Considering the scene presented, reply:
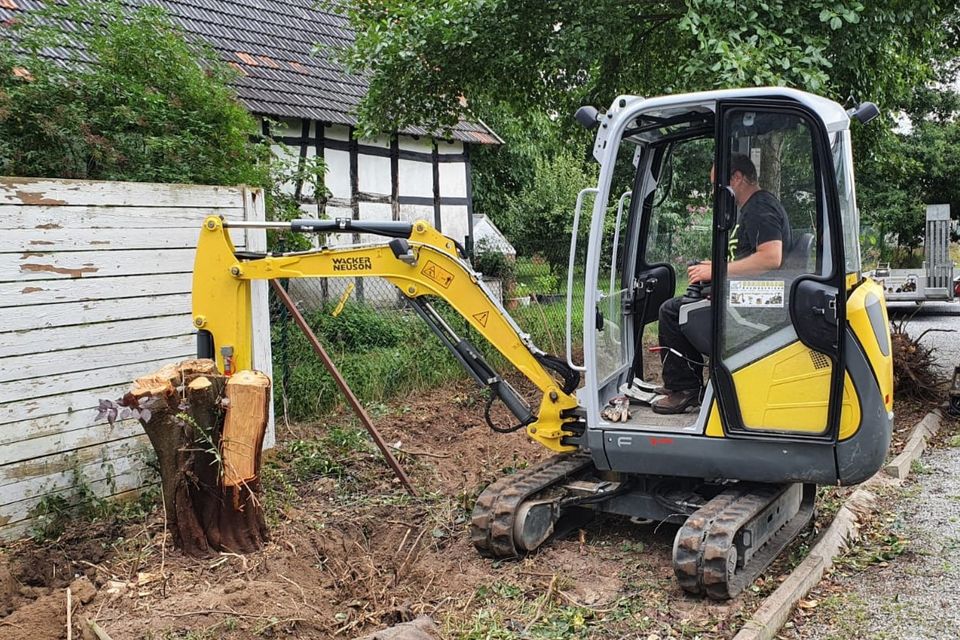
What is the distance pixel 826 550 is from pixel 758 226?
184cm

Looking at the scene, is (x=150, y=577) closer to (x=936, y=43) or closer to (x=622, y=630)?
(x=622, y=630)

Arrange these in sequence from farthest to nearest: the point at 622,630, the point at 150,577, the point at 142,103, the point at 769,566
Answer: the point at 142,103 < the point at 769,566 < the point at 150,577 < the point at 622,630

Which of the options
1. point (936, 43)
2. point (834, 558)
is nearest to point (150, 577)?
point (834, 558)

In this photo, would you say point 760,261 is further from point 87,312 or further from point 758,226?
point 87,312

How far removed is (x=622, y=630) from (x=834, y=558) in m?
1.54

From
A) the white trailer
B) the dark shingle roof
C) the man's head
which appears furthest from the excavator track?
the white trailer

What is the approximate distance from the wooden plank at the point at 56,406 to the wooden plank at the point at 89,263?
71 centimetres

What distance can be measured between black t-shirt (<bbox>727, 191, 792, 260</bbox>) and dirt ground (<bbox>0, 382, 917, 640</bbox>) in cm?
174

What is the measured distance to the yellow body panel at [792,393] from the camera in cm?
416

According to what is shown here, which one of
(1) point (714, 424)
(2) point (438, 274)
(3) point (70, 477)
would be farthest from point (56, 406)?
(1) point (714, 424)

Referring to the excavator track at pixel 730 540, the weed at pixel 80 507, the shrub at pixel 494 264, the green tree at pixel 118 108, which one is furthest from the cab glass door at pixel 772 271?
the shrub at pixel 494 264

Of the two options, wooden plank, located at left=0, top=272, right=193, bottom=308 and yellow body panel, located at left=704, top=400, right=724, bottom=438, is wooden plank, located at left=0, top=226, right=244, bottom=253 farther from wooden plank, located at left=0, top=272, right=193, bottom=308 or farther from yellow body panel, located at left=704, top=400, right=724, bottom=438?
yellow body panel, located at left=704, top=400, right=724, bottom=438

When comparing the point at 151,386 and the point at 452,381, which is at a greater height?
the point at 151,386

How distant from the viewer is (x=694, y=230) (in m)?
4.93
